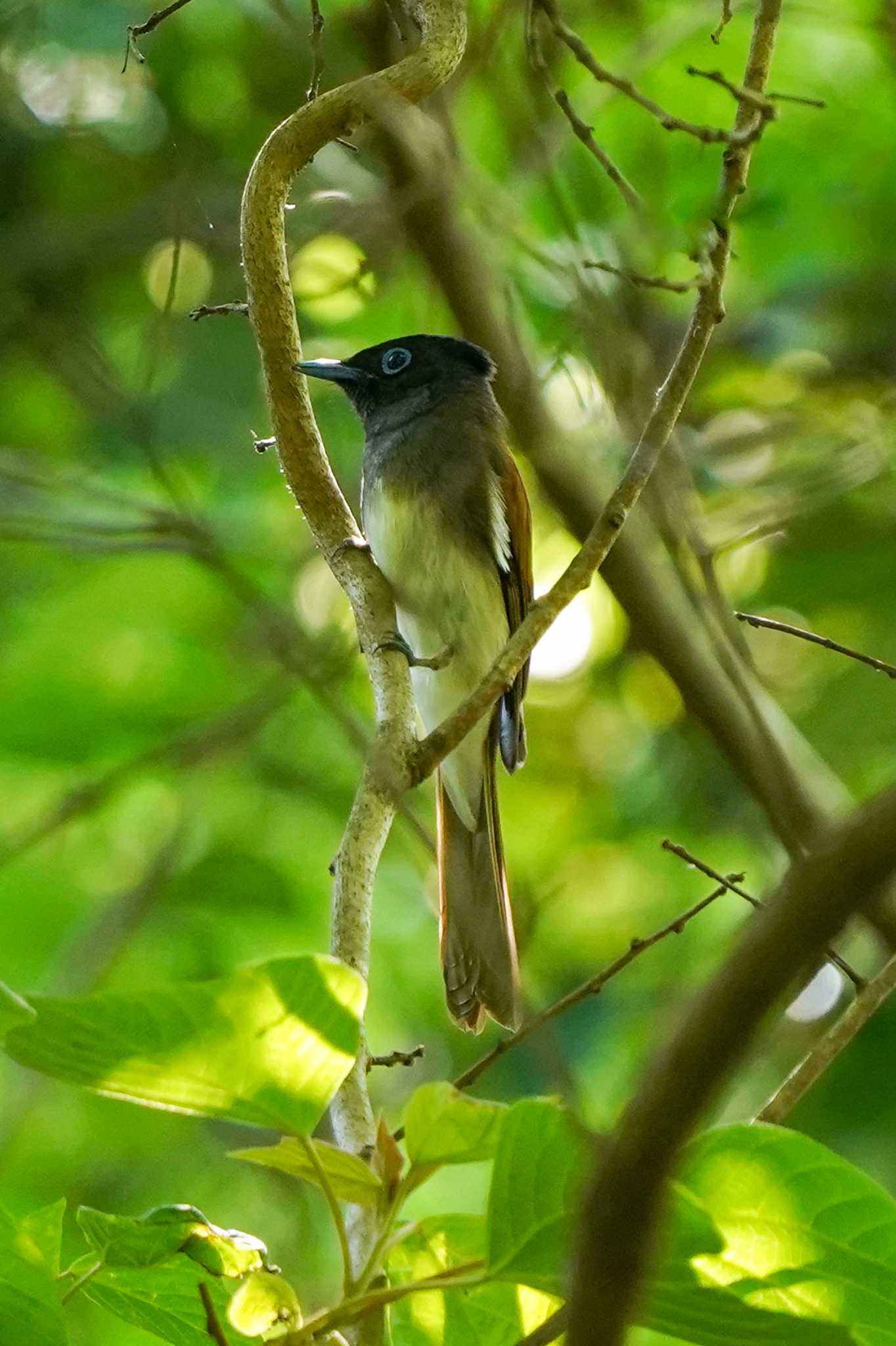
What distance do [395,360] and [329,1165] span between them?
3.14 m

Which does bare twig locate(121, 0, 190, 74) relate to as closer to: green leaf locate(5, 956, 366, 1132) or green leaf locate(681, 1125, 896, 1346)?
green leaf locate(5, 956, 366, 1132)

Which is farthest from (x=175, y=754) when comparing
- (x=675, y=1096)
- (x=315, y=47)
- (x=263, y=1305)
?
(x=675, y=1096)

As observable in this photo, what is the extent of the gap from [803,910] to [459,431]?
344 centimetres

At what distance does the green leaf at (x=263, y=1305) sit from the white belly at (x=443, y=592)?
2.53 meters

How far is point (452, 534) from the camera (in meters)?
3.95

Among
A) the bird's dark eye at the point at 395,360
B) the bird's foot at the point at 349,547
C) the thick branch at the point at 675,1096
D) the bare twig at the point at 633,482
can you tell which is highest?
the bird's dark eye at the point at 395,360

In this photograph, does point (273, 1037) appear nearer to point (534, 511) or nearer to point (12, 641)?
point (12, 641)

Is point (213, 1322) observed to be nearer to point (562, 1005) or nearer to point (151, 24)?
point (562, 1005)

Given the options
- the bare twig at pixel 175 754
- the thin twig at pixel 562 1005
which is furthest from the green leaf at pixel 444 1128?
the bare twig at pixel 175 754

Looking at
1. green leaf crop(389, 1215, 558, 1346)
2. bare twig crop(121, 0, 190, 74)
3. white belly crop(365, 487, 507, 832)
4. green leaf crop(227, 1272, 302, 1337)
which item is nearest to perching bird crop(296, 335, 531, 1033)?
white belly crop(365, 487, 507, 832)

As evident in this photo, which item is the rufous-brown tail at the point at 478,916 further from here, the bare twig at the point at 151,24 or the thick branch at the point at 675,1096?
the thick branch at the point at 675,1096

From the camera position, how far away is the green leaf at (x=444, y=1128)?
116cm

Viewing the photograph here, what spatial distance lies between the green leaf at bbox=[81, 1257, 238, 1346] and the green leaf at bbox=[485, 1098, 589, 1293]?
323mm

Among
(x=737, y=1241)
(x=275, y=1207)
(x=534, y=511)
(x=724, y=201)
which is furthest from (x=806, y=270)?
(x=737, y=1241)
